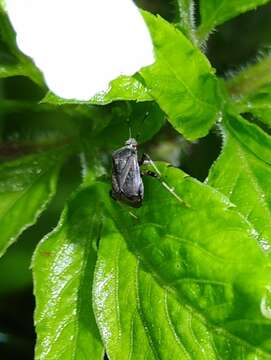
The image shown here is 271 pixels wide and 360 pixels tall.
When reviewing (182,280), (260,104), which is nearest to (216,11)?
(260,104)

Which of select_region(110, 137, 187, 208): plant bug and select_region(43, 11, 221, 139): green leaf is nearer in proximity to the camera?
select_region(43, 11, 221, 139): green leaf

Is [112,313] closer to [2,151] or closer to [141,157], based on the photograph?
[141,157]

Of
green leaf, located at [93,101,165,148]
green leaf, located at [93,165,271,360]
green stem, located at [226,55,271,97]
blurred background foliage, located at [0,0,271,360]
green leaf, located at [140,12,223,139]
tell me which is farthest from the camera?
blurred background foliage, located at [0,0,271,360]

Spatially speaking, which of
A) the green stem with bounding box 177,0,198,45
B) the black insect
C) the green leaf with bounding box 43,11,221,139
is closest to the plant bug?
the black insect

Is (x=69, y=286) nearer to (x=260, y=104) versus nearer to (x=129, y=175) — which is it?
(x=129, y=175)

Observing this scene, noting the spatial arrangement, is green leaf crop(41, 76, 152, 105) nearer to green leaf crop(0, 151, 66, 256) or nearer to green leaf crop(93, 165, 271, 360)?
green leaf crop(93, 165, 271, 360)
